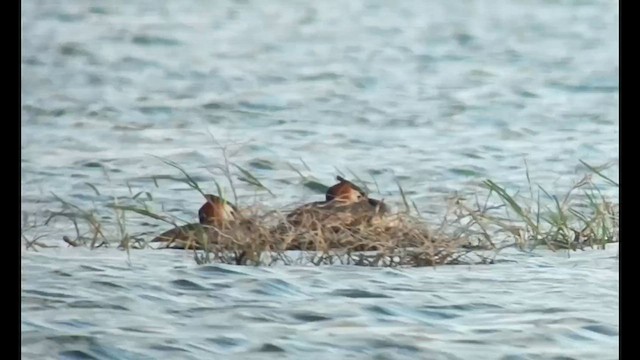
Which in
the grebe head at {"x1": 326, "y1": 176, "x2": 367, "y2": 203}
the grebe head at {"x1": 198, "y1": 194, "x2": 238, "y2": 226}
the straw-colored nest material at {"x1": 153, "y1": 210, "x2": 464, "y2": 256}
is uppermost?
the grebe head at {"x1": 326, "y1": 176, "x2": 367, "y2": 203}

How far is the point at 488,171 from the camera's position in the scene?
2316mm

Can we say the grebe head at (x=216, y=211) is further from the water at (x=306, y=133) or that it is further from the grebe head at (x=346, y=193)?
the grebe head at (x=346, y=193)

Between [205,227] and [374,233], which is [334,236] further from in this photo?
[205,227]

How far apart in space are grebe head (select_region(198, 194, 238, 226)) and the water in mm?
26

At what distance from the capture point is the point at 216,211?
2.29 metres

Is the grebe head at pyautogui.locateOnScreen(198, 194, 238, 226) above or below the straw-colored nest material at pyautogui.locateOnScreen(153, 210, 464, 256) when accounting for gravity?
above

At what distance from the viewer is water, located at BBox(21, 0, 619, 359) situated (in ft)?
7.36

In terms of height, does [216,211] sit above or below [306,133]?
below

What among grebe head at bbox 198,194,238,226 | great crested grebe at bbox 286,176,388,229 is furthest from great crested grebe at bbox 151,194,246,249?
great crested grebe at bbox 286,176,388,229

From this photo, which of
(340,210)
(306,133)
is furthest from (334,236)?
(306,133)

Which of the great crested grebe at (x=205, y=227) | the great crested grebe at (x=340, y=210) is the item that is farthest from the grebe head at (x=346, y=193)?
the great crested grebe at (x=205, y=227)

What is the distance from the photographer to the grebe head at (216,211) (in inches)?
90.2

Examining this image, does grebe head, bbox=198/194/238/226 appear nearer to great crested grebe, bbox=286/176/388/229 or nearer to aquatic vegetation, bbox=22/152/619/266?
aquatic vegetation, bbox=22/152/619/266

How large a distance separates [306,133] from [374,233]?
0.25 metres
